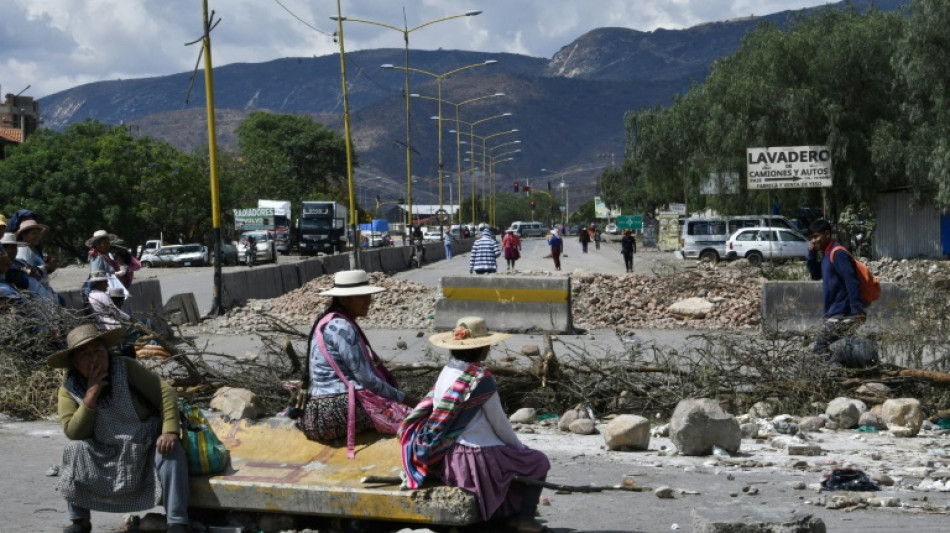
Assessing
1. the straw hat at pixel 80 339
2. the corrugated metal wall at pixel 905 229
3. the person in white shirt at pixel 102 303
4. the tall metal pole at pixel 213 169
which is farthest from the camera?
the corrugated metal wall at pixel 905 229

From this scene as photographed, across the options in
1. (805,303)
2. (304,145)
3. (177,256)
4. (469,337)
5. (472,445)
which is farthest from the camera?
(304,145)

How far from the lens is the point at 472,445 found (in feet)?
21.2

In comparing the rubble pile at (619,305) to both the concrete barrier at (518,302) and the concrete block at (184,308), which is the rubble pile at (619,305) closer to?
the concrete block at (184,308)

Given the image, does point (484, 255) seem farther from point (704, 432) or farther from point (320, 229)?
point (320, 229)

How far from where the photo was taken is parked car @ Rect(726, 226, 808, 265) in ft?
146

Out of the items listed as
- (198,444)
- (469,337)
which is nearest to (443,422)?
(469,337)

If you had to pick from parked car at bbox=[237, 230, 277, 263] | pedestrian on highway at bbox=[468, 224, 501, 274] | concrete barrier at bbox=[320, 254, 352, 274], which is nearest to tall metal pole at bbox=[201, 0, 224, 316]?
pedestrian on highway at bbox=[468, 224, 501, 274]

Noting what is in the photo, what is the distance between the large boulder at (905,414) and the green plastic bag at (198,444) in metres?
5.95

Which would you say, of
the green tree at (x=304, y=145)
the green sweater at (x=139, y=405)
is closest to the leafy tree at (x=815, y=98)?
the green sweater at (x=139, y=405)

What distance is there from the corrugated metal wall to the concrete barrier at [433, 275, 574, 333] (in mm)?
26760

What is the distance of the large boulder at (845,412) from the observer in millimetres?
10367

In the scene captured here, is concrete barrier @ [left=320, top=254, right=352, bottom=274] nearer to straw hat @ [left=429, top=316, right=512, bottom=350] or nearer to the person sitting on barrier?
straw hat @ [left=429, top=316, right=512, bottom=350]

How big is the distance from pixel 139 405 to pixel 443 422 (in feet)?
5.41

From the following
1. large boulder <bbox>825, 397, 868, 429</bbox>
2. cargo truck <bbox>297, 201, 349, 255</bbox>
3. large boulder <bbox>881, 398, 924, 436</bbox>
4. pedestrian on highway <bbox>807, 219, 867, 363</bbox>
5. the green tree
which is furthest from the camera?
A: the green tree
